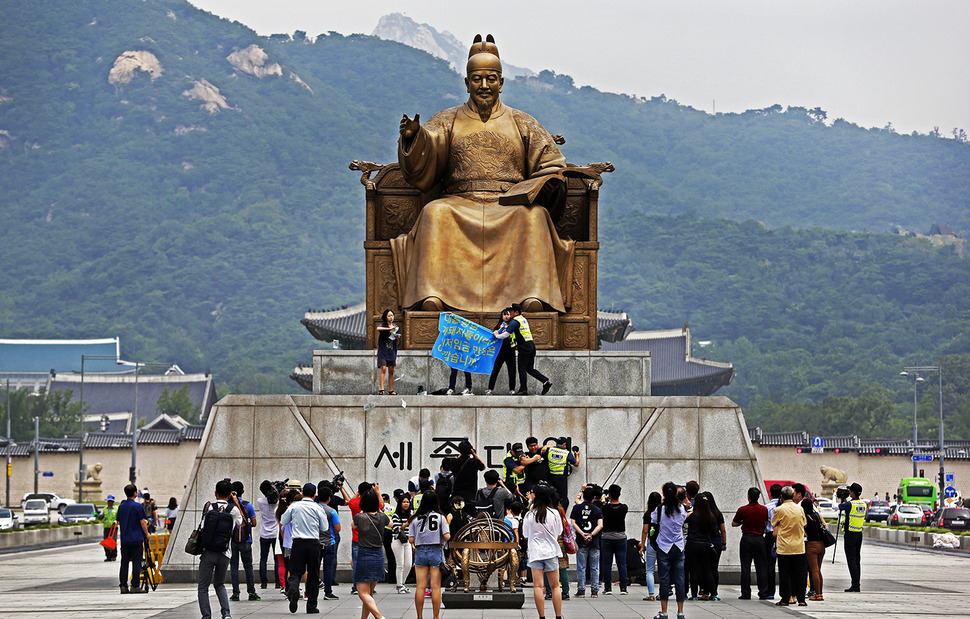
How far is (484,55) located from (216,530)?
7.77 meters

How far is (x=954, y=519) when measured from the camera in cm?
2991

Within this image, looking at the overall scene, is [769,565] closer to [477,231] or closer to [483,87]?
[477,231]

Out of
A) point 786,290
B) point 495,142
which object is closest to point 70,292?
point 786,290

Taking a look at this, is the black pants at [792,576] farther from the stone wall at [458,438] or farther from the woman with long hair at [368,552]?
the woman with long hair at [368,552]

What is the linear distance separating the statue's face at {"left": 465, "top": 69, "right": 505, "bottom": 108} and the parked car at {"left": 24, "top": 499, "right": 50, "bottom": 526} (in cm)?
2161

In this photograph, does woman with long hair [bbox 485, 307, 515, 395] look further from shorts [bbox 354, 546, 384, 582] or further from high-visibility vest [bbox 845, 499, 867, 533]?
shorts [bbox 354, 546, 384, 582]

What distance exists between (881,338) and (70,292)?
60.5 meters

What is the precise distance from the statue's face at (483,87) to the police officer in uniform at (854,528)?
6.14 metres

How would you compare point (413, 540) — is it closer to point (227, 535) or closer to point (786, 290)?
point (227, 535)

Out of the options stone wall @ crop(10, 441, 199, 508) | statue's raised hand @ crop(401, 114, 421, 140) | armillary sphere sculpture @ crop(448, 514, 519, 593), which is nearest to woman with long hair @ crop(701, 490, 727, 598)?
armillary sphere sculpture @ crop(448, 514, 519, 593)

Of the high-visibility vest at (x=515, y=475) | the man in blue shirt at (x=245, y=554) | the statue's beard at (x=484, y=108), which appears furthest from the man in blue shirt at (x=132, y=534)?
the statue's beard at (x=484, y=108)

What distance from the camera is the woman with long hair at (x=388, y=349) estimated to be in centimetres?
1314

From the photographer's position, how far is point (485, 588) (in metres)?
10.0

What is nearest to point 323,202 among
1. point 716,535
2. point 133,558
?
point 133,558
